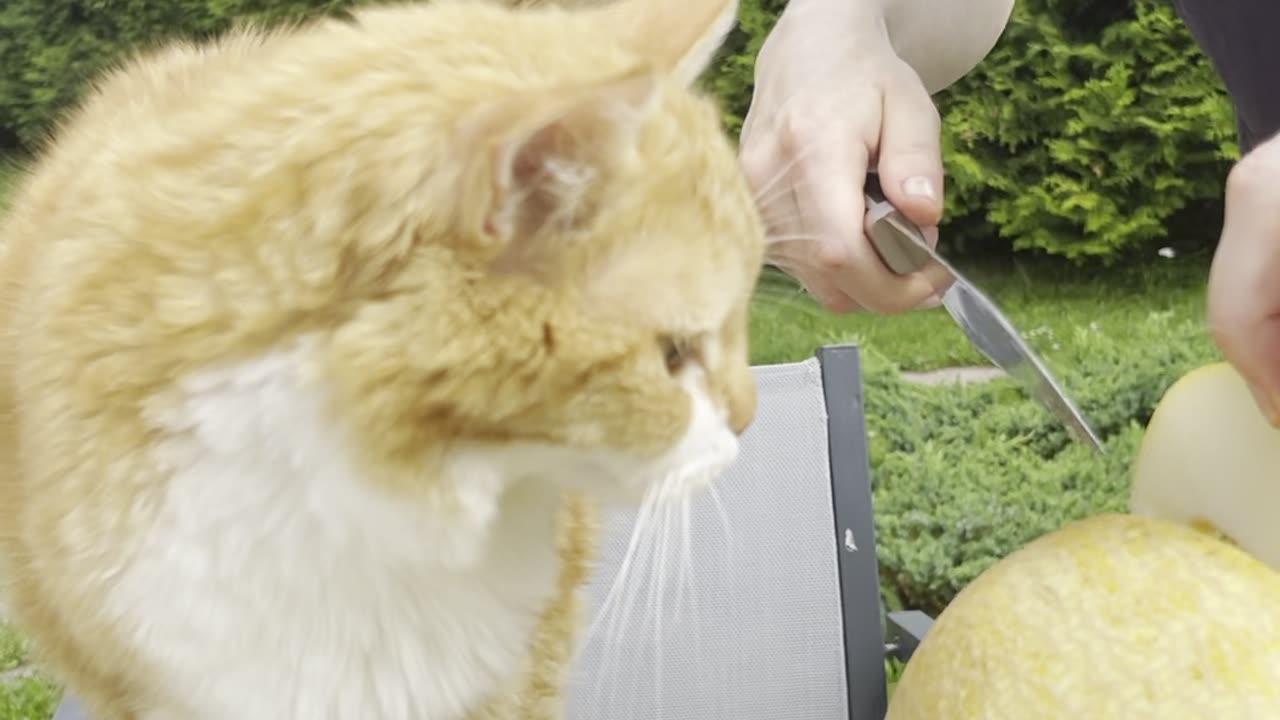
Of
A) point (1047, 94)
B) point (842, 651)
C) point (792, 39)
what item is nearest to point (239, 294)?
point (792, 39)

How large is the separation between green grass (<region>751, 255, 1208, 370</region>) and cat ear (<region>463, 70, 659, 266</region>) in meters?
2.08

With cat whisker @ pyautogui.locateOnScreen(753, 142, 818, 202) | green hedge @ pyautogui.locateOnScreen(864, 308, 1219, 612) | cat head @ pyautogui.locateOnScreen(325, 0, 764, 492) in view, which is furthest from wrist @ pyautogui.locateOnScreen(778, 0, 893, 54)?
green hedge @ pyautogui.locateOnScreen(864, 308, 1219, 612)

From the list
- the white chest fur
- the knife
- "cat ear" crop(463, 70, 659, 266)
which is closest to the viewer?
"cat ear" crop(463, 70, 659, 266)

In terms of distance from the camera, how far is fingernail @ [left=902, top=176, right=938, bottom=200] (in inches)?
38.4

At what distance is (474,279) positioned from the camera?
68 cm

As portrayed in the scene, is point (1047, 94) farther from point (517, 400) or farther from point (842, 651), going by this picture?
point (517, 400)

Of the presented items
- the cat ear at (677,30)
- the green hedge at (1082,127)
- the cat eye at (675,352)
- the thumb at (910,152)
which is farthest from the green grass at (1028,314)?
the cat eye at (675,352)

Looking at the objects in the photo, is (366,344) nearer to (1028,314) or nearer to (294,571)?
(294,571)

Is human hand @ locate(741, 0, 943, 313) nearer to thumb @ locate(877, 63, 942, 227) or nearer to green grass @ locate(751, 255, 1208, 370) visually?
thumb @ locate(877, 63, 942, 227)

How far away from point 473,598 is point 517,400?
0.24 m

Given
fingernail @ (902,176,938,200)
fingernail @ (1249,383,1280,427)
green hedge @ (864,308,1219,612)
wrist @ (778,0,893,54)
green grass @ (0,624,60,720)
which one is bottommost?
green hedge @ (864,308,1219,612)

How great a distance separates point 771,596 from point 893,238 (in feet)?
2.20

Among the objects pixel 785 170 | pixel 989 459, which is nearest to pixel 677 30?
pixel 785 170

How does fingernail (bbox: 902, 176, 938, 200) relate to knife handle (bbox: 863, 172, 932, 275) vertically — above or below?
above
